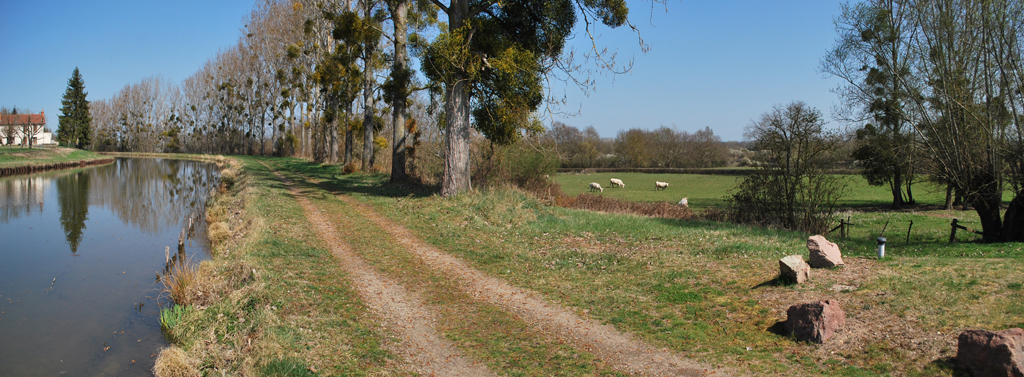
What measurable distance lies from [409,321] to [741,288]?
4.35m

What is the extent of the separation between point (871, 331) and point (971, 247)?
9.71 metres

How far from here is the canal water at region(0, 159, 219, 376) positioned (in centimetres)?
725

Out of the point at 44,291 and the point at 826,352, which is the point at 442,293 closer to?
the point at 826,352

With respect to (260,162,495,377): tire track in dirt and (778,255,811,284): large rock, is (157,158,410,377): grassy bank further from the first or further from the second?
(778,255,811,284): large rock

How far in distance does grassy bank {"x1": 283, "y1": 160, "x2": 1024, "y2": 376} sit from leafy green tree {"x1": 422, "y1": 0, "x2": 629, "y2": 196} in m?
4.08

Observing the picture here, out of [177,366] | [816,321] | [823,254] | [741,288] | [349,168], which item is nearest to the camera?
[816,321]

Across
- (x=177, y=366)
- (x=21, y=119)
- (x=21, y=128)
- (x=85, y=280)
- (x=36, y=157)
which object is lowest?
(x=85, y=280)

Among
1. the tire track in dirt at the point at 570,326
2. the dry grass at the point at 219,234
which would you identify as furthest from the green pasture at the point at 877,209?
the dry grass at the point at 219,234

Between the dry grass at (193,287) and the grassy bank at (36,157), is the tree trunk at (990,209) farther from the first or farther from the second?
the grassy bank at (36,157)

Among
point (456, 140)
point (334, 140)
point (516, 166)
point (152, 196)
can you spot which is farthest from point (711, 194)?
point (152, 196)

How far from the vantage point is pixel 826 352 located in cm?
532

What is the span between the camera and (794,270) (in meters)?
7.05

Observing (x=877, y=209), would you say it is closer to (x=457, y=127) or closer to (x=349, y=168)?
(x=457, y=127)

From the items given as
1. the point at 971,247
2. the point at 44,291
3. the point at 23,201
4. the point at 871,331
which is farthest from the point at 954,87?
the point at 23,201
